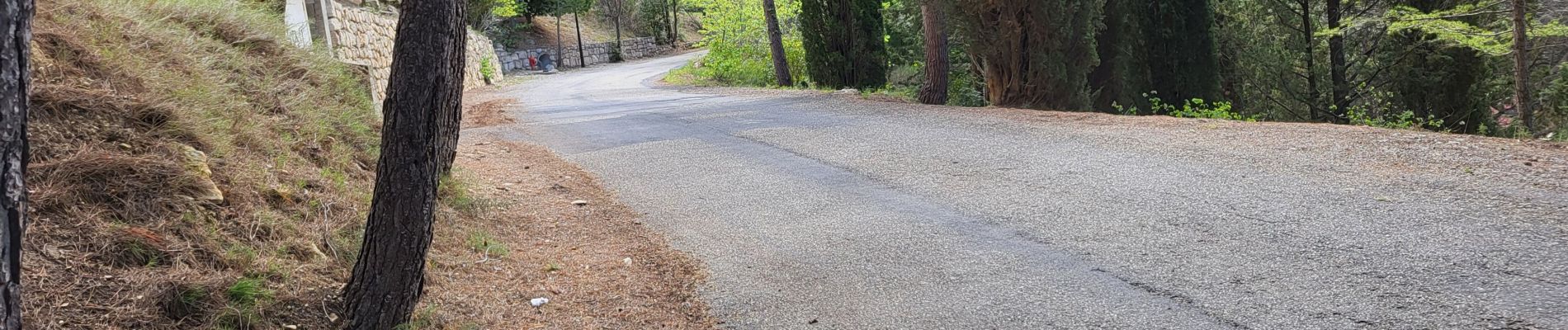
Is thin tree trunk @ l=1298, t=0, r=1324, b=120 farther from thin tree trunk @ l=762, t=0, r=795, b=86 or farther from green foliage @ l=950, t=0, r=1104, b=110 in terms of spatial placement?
thin tree trunk @ l=762, t=0, r=795, b=86

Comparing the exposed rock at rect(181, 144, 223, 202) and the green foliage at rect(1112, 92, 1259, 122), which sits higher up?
the exposed rock at rect(181, 144, 223, 202)

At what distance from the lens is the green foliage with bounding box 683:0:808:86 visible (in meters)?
23.8

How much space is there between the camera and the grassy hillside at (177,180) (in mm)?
4074

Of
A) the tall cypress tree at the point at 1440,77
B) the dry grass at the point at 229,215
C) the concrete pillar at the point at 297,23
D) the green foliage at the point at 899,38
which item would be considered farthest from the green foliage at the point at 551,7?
the dry grass at the point at 229,215

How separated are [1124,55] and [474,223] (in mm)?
11942

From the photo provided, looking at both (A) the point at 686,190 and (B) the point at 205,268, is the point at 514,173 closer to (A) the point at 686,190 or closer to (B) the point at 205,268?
(A) the point at 686,190

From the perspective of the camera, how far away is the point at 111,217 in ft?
15.0

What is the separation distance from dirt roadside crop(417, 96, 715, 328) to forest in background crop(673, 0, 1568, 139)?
6.98 m

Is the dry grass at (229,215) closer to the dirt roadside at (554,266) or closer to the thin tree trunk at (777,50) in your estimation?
the dirt roadside at (554,266)

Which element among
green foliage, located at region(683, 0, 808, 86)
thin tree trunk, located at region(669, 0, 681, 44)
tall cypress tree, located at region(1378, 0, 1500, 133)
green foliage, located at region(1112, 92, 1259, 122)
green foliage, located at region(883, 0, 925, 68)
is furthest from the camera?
thin tree trunk, located at region(669, 0, 681, 44)

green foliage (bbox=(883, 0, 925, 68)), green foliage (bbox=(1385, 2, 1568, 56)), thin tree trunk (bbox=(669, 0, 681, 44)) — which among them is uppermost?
thin tree trunk (bbox=(669, 0, 681, 44))

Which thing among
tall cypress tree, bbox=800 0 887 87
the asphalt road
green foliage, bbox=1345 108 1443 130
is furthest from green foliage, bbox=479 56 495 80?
green foliage, bbox=1345 108 1443 130

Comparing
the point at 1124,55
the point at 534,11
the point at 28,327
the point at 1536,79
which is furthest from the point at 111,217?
the point at 534,11

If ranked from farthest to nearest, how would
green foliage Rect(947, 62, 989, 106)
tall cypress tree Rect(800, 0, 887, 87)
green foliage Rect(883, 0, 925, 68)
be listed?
green foliage Rect(883, 0, 925, 68) → tall cypress tree Rect(800, 0, 887, 87) → green foliage Rect(947, 62, 989, 106)
